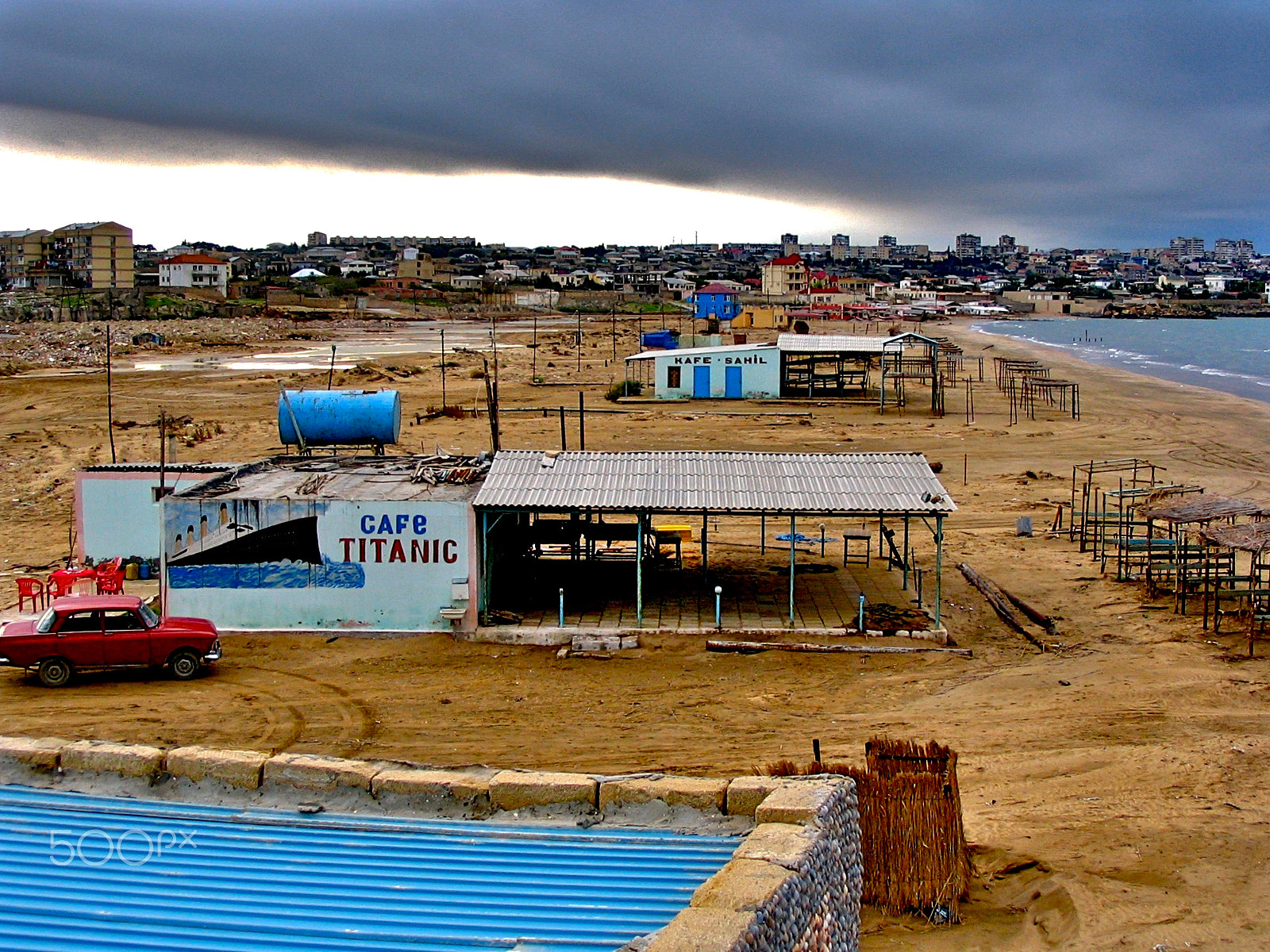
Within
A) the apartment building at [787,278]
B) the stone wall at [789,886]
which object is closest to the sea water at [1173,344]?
the apartment building at [787,278]

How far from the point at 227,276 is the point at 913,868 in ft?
508

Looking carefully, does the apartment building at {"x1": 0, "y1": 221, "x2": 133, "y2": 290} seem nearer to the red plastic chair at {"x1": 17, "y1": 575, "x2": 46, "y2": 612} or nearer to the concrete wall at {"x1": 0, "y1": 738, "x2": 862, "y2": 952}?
the red plastic chair at {"x1": 17, "y1": 575, "x2": 46, "y2": 612}

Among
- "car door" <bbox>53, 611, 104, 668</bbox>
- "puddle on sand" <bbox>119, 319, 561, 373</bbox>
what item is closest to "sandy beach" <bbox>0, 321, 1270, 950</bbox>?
"car door" <bbox>53, 611, 104, 668</bbox>

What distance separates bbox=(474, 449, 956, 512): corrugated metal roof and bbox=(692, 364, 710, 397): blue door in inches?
1242

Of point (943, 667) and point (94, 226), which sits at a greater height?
point (94, 226)

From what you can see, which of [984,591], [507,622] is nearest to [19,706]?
[507,622]

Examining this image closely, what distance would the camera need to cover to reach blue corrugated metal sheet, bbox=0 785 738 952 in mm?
7098

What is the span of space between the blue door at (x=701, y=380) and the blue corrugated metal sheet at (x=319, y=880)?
4540 cm

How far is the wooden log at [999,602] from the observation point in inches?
784

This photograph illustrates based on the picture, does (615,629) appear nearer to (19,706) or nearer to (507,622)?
(507,622)

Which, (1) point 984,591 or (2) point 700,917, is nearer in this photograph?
(2) point 700,917

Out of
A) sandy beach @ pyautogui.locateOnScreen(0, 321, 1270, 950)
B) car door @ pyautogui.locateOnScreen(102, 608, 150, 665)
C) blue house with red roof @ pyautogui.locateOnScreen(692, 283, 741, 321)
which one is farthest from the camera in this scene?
blue house with red roof @ pyautogui.locateOnScreen(692, 283, 741, 321)

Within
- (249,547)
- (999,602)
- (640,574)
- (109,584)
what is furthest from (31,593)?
(999,602)

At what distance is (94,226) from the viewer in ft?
492
